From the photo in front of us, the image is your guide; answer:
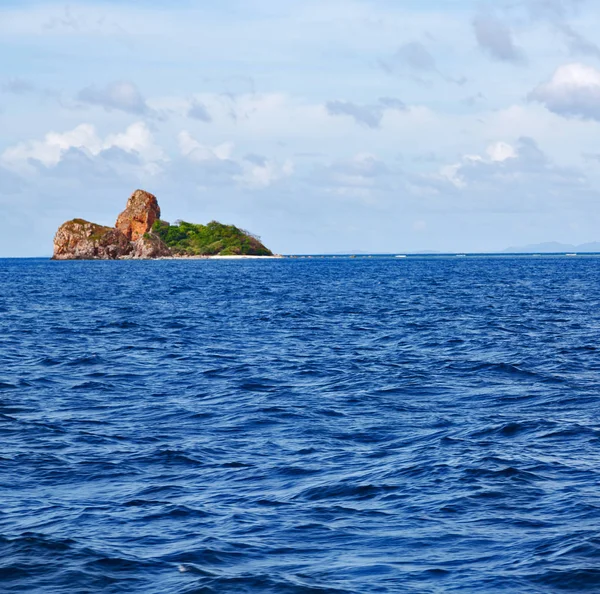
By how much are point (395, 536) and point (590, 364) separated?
21.5 m

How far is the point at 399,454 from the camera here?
62.1 ft

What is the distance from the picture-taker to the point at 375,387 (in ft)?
92.6

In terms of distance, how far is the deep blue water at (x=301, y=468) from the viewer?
12.4 meters

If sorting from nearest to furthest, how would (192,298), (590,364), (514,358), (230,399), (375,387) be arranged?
1. (230,399)
2. (375,387)
3. (590,364)
4. (514,358)
5. (192,298)

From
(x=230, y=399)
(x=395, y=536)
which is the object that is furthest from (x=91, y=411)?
(x=395, y=536)

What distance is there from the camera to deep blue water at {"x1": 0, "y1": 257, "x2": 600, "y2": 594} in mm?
12438

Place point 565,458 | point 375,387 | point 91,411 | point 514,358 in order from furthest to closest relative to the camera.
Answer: point 514,358 < point 375,387 < point 91,411 < point 565,458

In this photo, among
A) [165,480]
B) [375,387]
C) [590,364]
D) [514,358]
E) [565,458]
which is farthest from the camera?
[514,358]

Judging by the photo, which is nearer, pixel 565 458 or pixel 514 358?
pixel 565 458

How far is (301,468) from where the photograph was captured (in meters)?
17.8

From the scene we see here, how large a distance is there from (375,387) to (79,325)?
98.1ft

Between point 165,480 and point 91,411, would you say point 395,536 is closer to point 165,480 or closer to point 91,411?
point 165,480

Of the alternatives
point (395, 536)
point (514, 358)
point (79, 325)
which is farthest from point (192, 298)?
point (395, 536)

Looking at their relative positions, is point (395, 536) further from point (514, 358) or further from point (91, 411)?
point (514, 358)
